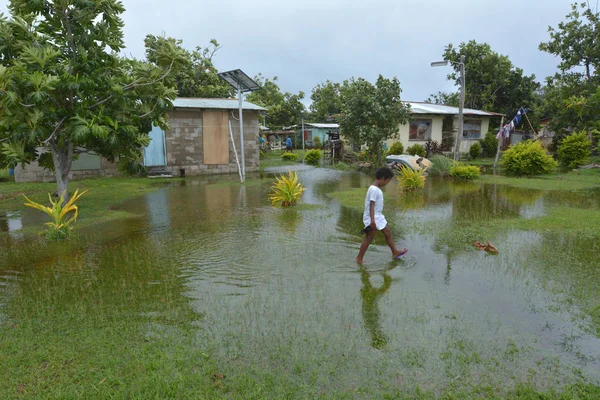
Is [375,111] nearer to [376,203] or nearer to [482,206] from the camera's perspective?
[482,206]

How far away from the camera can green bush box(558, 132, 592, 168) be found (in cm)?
1914

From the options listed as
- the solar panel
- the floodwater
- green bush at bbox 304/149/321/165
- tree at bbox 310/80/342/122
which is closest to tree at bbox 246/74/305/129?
tree at bbox 310/80/342/122

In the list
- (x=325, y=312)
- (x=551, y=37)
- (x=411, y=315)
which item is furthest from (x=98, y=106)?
(x=551, y=37)

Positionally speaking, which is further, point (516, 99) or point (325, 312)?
point (516, 99)

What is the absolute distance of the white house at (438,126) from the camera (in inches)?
1001

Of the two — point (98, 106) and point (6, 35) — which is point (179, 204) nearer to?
point (98, 106)

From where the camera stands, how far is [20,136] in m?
7.88

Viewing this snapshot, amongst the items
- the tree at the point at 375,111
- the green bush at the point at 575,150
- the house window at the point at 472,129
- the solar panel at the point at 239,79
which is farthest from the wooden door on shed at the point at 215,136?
the house window at the point at 472,129

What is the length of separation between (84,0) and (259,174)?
11.3 metres

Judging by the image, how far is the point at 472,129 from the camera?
2781 cm

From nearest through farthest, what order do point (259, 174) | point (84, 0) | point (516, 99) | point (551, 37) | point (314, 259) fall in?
1. point (314, 259)
2. point (84, 0)
3. point (259, 174)
4. point (551, 37)
5. point (516, 99)

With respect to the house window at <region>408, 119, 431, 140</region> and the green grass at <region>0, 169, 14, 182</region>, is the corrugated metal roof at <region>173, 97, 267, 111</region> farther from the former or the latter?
the house window at <region>408, 119, 431, 140</region>

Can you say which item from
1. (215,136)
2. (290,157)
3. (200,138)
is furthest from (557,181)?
(290,157)

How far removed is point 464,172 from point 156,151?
1338 cm
